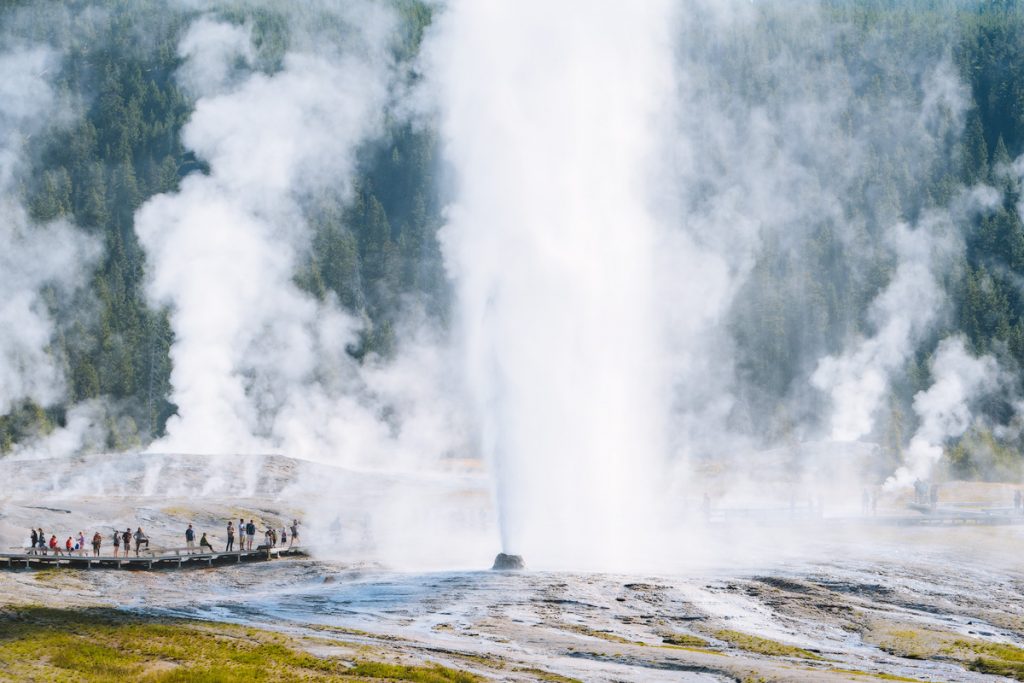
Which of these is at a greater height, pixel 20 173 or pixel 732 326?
pixel 20 173

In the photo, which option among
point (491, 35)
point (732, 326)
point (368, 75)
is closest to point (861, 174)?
point (732, 326)

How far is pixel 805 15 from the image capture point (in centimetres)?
17912

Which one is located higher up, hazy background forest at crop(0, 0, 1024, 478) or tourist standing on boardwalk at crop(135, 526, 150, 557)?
hazy background forest at crop(0, 0, 1024, 478)

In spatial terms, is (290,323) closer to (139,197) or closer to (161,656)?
(139,197)

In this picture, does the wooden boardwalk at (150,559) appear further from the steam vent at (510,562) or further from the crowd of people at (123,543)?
the steam vent at (510,562)

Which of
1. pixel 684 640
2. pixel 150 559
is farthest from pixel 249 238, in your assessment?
pixel 684 640

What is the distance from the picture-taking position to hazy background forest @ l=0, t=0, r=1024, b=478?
108m

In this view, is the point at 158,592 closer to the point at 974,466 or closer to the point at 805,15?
the point at 974,466

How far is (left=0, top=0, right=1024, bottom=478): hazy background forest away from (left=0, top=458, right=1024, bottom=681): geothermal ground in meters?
44.9

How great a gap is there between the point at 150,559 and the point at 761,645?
2309cm

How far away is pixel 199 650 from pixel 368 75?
146142 millimetres

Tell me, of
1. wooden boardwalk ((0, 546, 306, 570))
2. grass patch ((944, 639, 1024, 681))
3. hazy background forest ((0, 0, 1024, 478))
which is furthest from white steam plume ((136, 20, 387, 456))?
grass patch ((944, 639, 1024, 681))

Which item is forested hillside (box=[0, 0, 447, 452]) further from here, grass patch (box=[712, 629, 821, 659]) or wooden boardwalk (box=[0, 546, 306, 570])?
grass patch (box=[712, 629, 821, 659])

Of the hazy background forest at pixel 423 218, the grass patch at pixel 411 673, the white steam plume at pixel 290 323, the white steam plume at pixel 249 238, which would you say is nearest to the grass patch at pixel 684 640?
the grass patch at pixel 411 673
